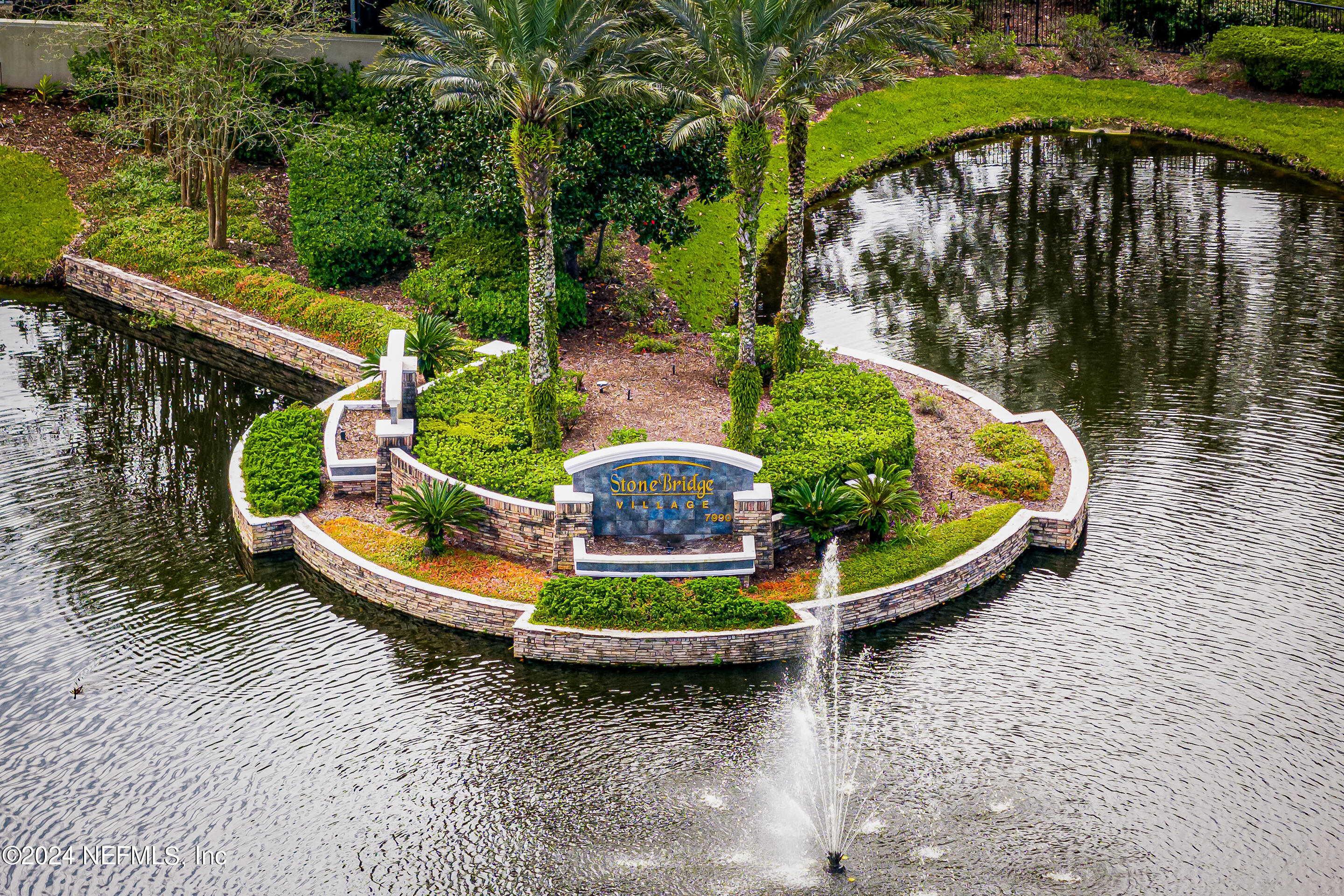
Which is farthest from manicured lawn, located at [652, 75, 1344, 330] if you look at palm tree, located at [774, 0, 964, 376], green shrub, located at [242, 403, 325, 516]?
green shrub, located at [242, 403, 325, 516]

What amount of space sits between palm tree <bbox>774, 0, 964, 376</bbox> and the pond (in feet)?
17.2

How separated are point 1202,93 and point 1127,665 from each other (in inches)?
1354

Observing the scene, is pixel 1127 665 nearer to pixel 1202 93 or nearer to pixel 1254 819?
pixel 1254 819

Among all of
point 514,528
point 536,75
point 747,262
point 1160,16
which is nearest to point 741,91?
point 747,262

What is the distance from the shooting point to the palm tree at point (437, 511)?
2397 cm

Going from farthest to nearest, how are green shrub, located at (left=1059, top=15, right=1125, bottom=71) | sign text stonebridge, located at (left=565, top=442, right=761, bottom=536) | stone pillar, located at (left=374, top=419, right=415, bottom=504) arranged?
green shrub, located at (left=1059, top=15, right=1125, bottom=71), stone pillar, located at (left=374, top=419, right=415, bottom=504), sign text stonebridge, located at (left=565, top=442, right=761, bottom=536)

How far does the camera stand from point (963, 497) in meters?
26.3

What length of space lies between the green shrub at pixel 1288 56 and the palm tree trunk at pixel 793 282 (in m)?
27.6

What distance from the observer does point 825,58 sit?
25.9 m

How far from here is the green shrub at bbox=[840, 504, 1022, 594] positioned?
76.7 feet

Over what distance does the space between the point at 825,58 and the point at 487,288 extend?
33.5 ft

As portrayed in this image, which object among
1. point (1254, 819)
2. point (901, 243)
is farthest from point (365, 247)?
point (1254, 819)

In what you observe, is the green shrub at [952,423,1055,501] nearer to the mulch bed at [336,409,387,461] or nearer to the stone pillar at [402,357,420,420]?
the stone pillar at [402,357,420,420]

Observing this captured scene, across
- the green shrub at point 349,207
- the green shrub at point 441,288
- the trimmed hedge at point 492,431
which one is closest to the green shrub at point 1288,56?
the green shrub at point 349,207
